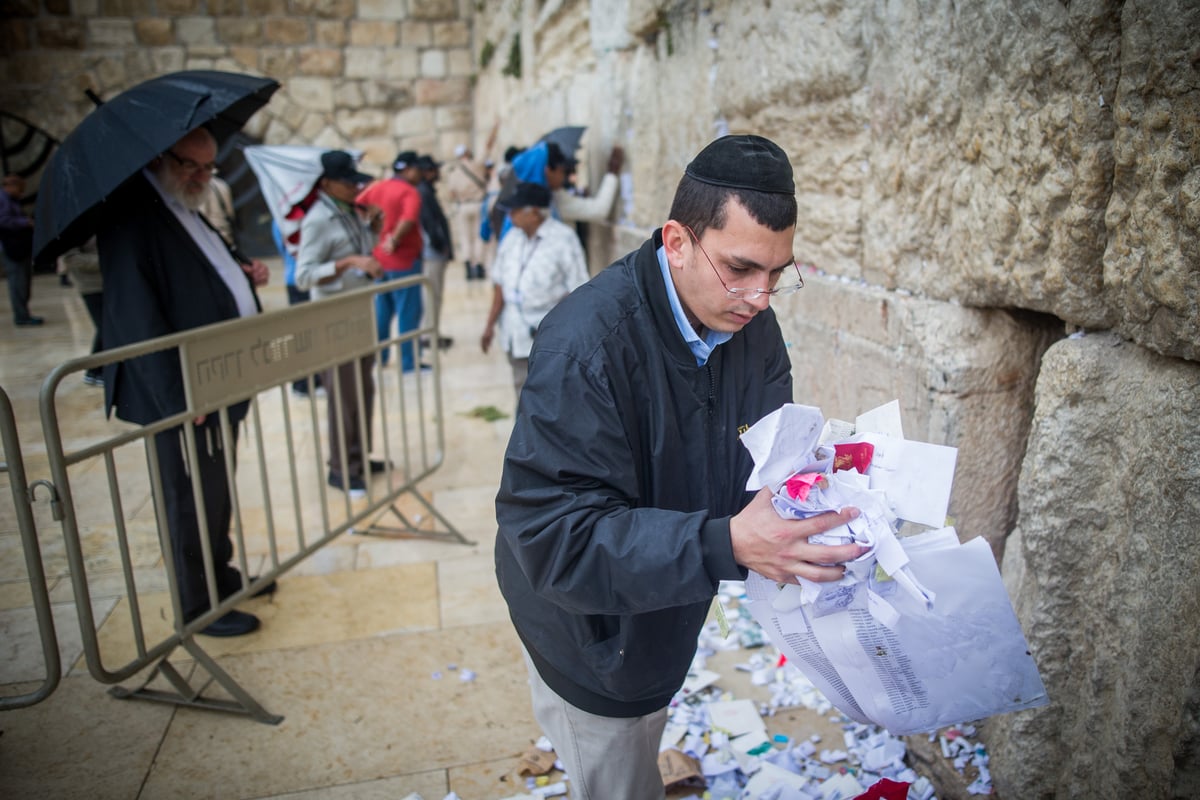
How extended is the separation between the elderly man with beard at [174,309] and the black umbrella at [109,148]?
0.39 feet

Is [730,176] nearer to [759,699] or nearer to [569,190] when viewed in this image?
[759,699]

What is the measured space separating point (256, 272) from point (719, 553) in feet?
10.9

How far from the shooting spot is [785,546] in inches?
52.4

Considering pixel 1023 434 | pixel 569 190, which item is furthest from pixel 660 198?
pixel 1023 434

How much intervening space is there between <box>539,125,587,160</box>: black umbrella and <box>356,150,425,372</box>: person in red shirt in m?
1.32

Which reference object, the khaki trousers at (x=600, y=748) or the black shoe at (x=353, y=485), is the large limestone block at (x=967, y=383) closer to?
the khaki trousers at (x=600, y=748)

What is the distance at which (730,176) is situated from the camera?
1501 mm

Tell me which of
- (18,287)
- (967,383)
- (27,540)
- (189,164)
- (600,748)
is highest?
(189,164)

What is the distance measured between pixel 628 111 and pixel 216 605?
4369mm

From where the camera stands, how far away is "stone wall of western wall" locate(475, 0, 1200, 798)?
65.0 inches

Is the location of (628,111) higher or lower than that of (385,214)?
higher

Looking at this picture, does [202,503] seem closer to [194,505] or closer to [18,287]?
[194,505]

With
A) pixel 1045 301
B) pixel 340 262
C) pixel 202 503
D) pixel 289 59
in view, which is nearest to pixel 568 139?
pixel 340 262

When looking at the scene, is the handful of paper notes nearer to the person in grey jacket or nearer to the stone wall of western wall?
the stone wall of western wall
